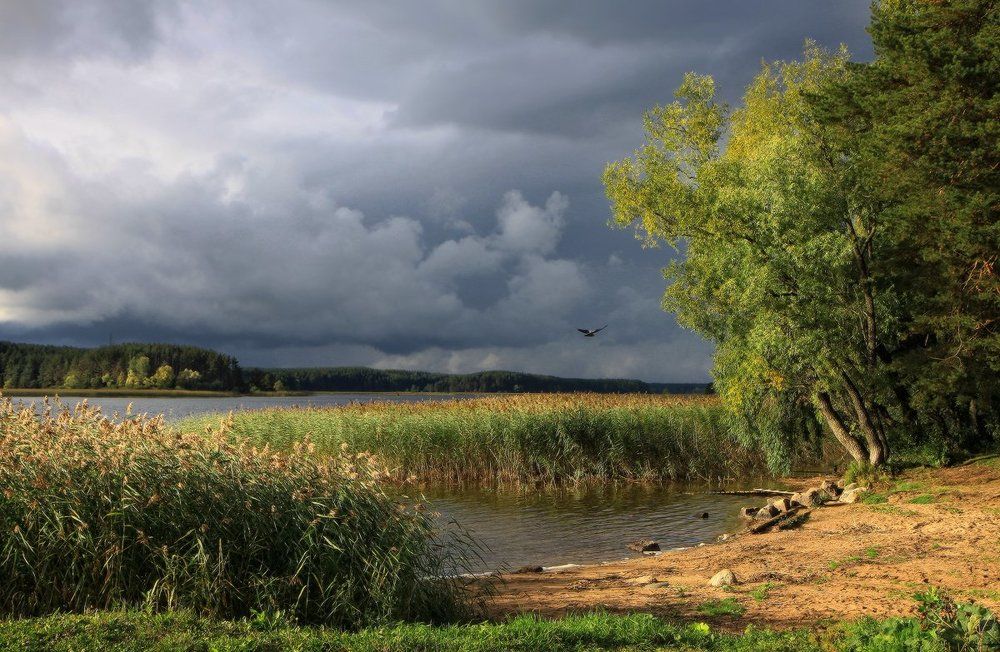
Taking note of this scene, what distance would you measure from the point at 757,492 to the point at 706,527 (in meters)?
5.75

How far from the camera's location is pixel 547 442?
23.7 meters

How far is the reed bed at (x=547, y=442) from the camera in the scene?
2362 centimetres

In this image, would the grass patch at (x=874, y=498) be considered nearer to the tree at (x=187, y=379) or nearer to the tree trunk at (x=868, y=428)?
the tree trunk at (x=868, y=428)

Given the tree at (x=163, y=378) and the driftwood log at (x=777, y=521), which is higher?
the tree at (x=163, y=378)

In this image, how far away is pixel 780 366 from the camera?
768 inches

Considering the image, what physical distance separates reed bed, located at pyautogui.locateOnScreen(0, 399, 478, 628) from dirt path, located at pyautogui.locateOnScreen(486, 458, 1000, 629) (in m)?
1.68

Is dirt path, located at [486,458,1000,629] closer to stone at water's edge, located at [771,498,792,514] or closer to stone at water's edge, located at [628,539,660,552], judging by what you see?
stone at water's edge, located at [628,539,660,552]

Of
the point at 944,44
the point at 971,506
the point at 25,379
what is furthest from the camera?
the point at 25,379

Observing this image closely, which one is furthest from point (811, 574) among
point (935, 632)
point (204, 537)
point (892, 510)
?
point (204, 537)

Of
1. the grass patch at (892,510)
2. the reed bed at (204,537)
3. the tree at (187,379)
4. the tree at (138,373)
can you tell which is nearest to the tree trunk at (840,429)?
the grass patch at (892,510)

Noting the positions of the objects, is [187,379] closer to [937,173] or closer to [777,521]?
[777,521]


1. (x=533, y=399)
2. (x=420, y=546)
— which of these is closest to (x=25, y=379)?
(x=533, y=399)

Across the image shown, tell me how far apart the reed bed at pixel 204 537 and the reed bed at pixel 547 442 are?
14.0m

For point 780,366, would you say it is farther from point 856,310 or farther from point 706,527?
point 706,527
